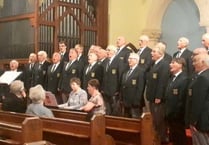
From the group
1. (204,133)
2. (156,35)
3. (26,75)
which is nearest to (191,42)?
(156,35)

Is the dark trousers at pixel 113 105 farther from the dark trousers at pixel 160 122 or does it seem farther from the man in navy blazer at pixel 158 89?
the dark trousers at pixel 160 122

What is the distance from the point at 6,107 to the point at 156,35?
524cm

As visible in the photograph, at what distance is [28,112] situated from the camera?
14.8ft

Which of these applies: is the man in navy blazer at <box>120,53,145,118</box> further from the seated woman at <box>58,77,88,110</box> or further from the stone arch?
the stone arch

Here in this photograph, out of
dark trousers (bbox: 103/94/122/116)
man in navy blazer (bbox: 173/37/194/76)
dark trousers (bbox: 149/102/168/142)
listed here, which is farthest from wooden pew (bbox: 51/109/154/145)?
dark trousers (bbox: 103/94/122/116)

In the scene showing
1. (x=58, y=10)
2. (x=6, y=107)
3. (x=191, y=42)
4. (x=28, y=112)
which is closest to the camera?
(x=28, y=112)

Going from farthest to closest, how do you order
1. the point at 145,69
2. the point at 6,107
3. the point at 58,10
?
the point at 58,10 < the point at 145,69 < the point at 6,107

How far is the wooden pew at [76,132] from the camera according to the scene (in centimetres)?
369

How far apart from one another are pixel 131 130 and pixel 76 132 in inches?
20.6

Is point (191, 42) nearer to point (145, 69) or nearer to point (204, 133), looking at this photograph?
point (145, 69)

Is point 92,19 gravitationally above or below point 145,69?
above

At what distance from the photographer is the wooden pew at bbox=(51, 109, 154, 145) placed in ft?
13.1

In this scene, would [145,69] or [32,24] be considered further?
[32,24]

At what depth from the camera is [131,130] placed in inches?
159
